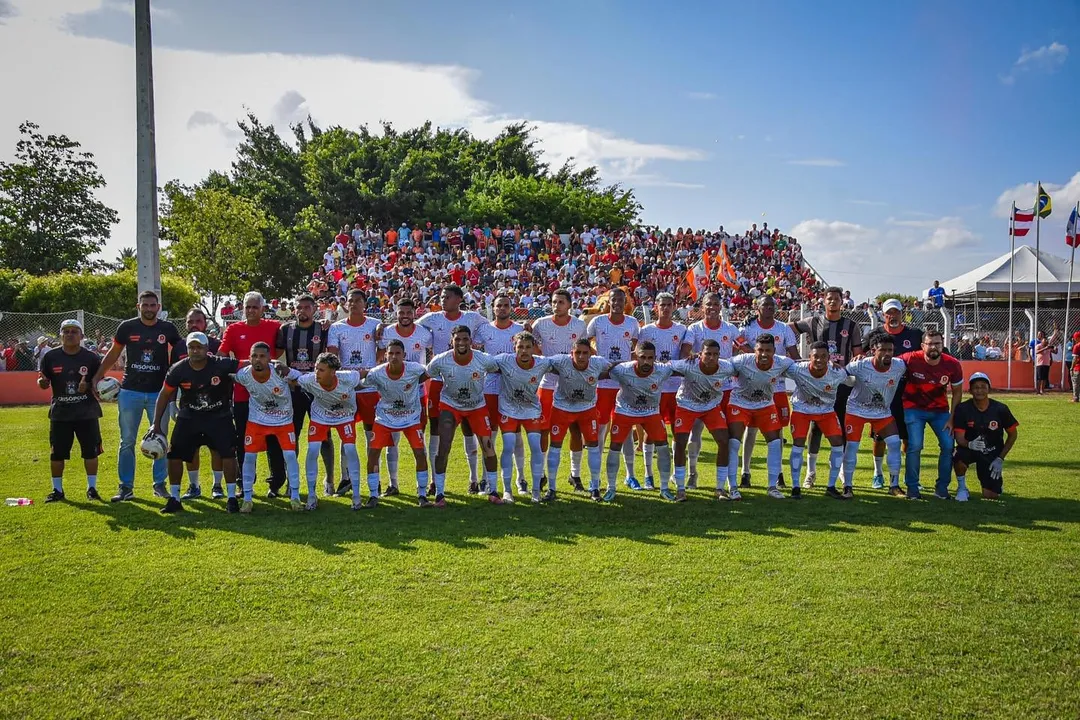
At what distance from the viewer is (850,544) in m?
7.04

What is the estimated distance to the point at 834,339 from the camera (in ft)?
34.1

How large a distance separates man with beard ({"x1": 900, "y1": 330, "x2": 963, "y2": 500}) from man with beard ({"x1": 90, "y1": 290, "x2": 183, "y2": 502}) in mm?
8698

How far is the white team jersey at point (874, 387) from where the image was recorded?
943cm

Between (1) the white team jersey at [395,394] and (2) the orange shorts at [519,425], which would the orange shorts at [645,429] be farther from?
(1) the white team jersey at [395,394]

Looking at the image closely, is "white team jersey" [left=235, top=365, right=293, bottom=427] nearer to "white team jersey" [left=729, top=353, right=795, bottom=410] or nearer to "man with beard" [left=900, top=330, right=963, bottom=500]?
"white team jersey" [left=729, top=353, right=795, bottom=410]

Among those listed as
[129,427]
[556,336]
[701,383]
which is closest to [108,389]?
[129,427]

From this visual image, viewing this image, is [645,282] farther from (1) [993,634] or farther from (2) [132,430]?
(1) [993,634]

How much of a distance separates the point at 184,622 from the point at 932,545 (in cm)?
608

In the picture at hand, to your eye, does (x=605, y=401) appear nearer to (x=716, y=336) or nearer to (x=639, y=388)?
(x=639, y=388)

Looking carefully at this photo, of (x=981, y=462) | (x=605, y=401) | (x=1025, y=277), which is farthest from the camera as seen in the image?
(x=1025, y=277)

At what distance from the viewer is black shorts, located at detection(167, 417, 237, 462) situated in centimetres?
859

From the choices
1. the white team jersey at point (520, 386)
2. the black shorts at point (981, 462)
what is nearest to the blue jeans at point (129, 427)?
the white team jersey at point (520, 386)

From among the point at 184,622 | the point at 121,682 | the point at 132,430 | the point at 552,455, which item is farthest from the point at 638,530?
the point at 132,430

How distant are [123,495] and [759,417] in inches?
290
